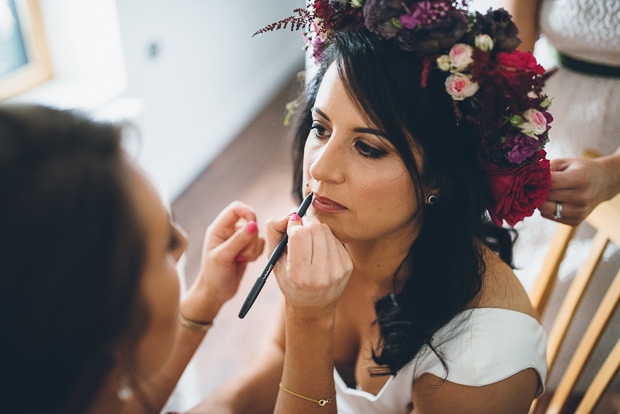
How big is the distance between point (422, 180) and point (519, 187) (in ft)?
0.64

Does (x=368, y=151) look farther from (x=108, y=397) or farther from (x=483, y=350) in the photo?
(x=108, y=397)

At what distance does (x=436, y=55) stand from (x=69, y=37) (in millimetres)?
2172

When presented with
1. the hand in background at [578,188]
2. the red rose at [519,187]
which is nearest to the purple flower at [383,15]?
the red rose at [519,187]

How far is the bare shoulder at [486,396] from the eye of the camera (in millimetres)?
1042

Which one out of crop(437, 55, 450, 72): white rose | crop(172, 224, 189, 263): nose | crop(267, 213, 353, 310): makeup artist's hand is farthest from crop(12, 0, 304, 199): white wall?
crop(437, 55, 450, 72): white rose

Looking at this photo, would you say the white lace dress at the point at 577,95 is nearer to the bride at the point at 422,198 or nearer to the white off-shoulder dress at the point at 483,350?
the bride at the point at 422,198

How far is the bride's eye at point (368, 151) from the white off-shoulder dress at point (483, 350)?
0.40m

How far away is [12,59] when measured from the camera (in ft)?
7.91

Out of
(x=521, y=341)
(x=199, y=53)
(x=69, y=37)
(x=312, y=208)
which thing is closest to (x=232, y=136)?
(x=199, y=53)

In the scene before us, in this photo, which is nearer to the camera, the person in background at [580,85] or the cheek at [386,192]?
the cheek at [386,192]

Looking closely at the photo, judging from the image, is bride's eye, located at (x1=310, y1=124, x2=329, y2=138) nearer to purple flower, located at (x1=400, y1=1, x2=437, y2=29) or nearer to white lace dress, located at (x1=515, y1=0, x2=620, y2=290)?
purple flower, located at (x1=400, y1=1, x2=437, y2=29)

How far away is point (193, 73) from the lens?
3234 millimetres

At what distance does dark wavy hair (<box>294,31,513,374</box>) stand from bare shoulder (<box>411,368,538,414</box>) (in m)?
0.10

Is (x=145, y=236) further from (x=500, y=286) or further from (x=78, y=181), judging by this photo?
(x=500, y=286)
